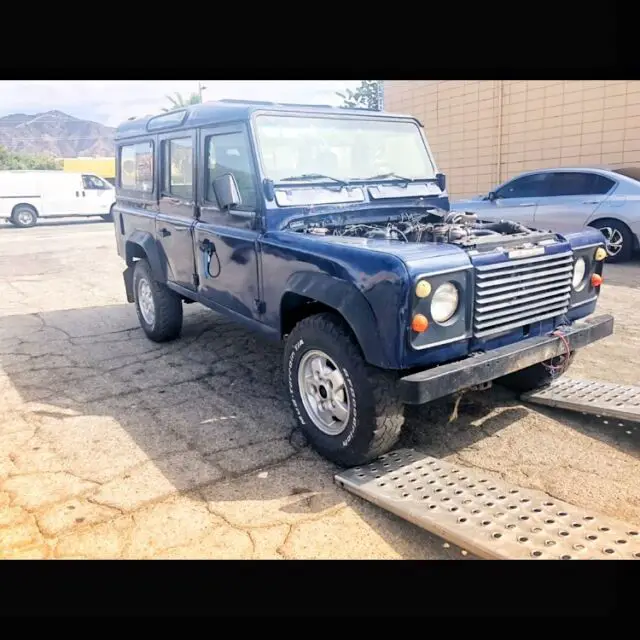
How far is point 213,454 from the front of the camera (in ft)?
11.9

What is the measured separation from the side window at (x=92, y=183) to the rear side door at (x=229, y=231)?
18.1 meters

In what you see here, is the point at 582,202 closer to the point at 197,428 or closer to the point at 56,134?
the point at 197,428

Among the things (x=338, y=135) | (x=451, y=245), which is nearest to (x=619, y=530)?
(x=451, y=245)

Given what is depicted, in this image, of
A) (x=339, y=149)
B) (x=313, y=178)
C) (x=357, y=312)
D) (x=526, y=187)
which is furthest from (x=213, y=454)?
(x=526, y=187)

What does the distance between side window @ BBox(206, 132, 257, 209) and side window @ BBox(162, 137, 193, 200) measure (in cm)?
34

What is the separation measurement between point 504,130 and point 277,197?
34.6ft

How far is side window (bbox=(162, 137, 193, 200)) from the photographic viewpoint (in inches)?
189

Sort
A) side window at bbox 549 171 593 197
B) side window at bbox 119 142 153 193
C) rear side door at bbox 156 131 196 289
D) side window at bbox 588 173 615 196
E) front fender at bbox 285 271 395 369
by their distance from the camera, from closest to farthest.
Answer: front fender at bbox 285 271 395 369 < rear side door at bbox 156 131 196 289 < side window at bbox 119 142 153 193 < side window at bbox 588 173 615 196 < side window at bbox 549 171 593 197

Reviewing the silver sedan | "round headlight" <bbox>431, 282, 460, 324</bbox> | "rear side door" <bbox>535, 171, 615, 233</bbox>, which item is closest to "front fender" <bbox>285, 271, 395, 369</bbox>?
"round headlight" <bbox>431, 282, 460, 324</bbox>

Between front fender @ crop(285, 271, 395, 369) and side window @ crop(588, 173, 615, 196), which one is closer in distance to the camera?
front fender @ crop(285, 271, 395, 369)

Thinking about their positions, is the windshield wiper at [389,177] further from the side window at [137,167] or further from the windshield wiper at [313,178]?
the side window at [137,167]

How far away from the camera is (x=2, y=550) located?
275 centimetres

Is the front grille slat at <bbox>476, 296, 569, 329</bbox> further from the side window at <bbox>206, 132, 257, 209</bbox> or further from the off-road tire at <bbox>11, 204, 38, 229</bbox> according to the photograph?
the off-road tire at <bbox>11, 204, 38, 229</bbox>
